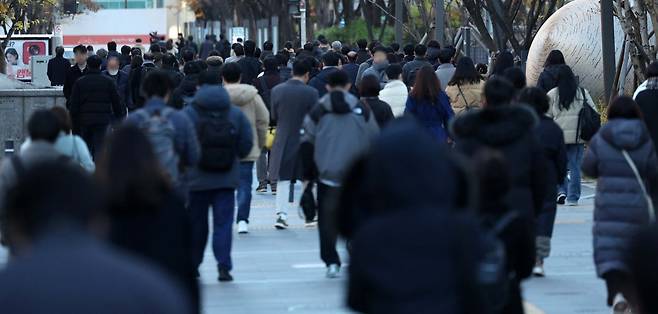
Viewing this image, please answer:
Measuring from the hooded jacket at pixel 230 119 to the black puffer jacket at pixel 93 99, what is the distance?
24.8 ft

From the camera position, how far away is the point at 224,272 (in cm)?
1180

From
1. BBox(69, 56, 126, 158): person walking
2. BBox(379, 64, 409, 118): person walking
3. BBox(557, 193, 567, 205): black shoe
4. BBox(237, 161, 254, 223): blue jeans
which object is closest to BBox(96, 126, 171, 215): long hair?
BBox(237, 161, 254, 223): blue jeans

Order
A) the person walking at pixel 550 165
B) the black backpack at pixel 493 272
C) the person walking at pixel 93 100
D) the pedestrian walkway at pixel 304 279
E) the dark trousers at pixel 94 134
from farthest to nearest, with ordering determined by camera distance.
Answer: the dark trousers at pixel 94 134 → the person walking at pixel 93 100 → the person walking at pixel 550 165 → the pedestrian walkway at pixel 304 279 → the black backpack at pixel 493 272

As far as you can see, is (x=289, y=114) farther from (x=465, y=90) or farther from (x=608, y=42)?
(x=608, y=42)

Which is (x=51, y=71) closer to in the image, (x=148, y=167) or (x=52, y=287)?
(x=148, y=167)

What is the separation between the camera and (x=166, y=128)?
9.24m

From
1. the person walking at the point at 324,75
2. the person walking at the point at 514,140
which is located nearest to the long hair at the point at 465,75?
the person walking at the point at 324,75

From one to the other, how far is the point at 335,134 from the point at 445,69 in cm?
757

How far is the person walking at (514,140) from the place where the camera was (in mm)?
7848

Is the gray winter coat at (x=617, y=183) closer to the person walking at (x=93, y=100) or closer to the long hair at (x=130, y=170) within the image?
the long hair at (x=130, y=170)

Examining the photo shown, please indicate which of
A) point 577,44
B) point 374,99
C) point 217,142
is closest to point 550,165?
point 217,142

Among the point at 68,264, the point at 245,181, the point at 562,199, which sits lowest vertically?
the point at 562,199

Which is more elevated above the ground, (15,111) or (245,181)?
(245,181)

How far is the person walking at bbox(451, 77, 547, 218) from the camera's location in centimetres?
785
